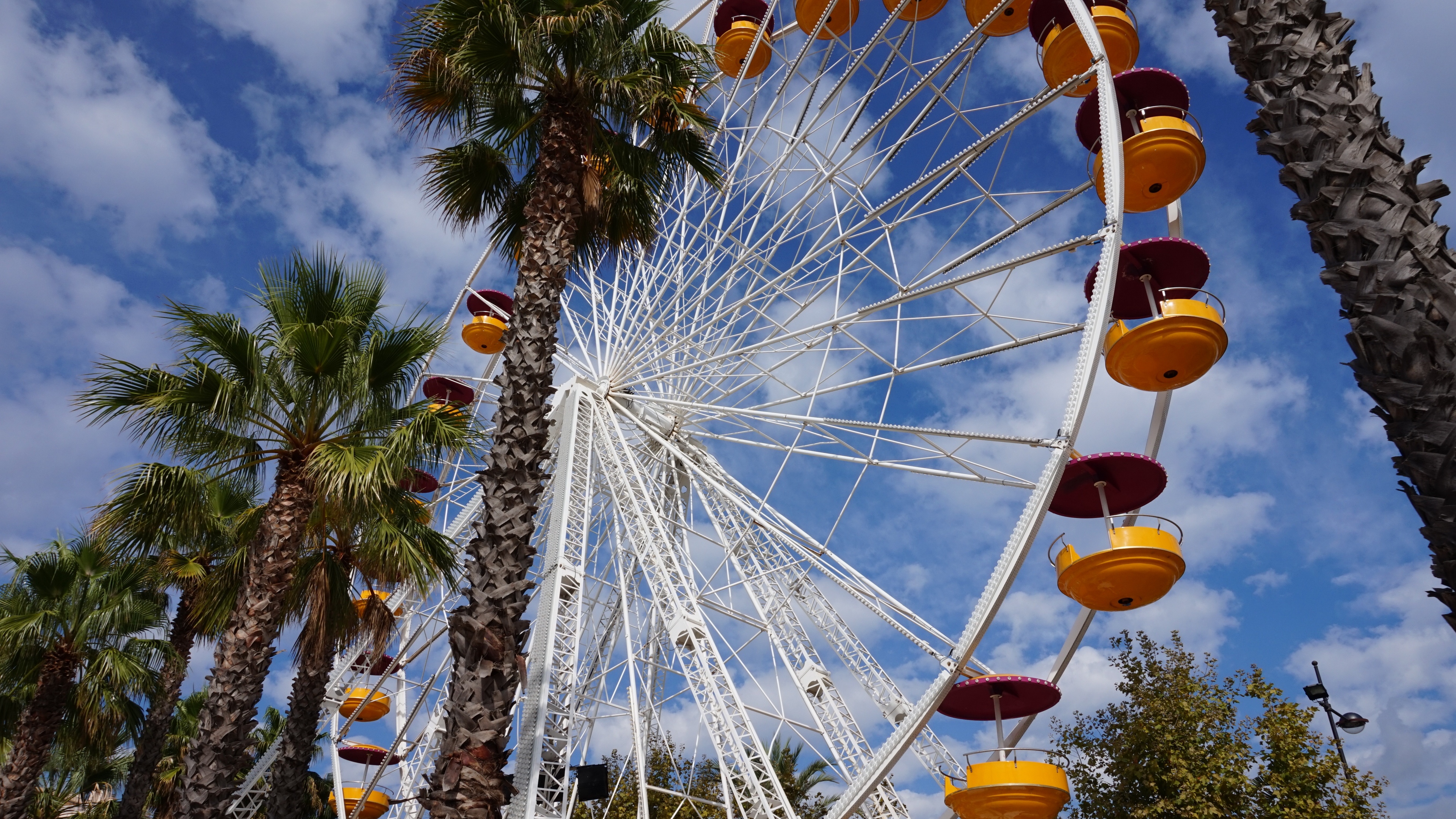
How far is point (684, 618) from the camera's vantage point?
42.6 ft

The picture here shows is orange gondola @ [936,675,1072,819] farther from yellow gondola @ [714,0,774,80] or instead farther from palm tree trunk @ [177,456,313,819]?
yellow gondola @ [714,0,774,80]

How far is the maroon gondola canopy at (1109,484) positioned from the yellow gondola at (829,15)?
9.61 meters

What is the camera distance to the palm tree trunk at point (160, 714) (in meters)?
13.5

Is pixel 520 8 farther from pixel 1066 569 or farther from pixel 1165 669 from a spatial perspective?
pixel 1165 669

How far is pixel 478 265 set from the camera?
20.0m

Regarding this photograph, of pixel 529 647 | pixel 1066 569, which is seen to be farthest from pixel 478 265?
pixel 1066 569

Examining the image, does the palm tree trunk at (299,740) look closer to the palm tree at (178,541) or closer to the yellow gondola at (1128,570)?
the palm tree at (178,541)

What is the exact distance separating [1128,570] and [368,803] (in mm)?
14997

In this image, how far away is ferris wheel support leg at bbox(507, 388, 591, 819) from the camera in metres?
11.5

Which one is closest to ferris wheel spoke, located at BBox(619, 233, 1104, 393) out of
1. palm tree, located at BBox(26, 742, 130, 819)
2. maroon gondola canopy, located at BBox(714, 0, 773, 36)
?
maroon gondola canopy, located at BBox(714, 0, 773, 36)

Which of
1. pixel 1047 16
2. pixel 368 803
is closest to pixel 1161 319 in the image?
pixel 1047 16

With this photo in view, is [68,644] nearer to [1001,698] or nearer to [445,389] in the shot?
[445,389]

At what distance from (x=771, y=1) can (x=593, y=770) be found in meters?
13.8

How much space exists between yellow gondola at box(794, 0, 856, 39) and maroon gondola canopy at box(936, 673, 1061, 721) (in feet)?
36.9
